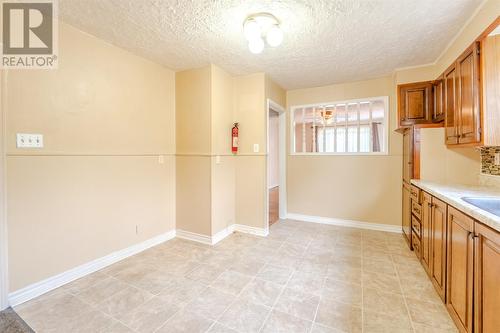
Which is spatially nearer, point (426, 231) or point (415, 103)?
point (426, 231)

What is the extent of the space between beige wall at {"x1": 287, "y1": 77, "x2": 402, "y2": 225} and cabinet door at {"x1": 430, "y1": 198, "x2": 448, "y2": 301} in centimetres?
172

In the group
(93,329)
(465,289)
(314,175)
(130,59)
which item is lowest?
(93,329)

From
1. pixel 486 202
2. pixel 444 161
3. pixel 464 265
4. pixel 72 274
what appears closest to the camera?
pixel 464 265

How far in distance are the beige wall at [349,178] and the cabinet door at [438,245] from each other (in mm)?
1720

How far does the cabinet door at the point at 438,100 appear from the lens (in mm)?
2636

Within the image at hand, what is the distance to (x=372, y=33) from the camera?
7.65 ft

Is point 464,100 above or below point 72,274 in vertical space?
above

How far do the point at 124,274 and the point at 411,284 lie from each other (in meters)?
2.91

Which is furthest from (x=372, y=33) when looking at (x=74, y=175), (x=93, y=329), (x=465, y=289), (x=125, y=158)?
(x=93, y=329)

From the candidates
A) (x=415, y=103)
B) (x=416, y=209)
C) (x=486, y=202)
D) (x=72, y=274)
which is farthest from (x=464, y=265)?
(x=72, y=274)

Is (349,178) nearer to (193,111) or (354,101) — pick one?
(354,101)

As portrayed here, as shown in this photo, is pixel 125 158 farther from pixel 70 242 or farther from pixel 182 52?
pixel 182 52

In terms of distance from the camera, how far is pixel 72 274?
225 centimetres

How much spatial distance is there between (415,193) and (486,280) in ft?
5.07
